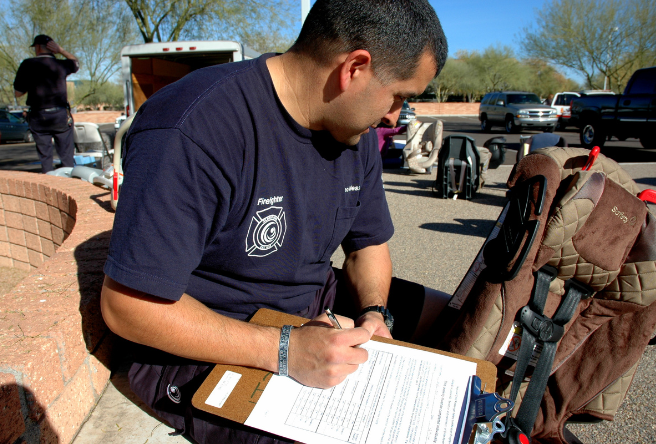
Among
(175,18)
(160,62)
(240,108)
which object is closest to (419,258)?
(240,108)

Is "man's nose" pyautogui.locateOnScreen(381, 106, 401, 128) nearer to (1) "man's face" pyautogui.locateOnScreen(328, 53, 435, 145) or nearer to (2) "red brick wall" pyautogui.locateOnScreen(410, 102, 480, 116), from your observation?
(1) "man's face" pyautogui.locateOnScreen(328, 53, 435, 145)

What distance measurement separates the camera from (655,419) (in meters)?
2.09

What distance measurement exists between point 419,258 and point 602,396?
8.93 feet

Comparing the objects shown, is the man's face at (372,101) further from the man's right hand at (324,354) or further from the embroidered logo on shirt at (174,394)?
the embroidered logo on shirt at (174,394)

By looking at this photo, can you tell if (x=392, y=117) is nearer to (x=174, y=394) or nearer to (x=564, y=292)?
(x=564, y=292)

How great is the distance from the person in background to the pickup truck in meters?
12.5

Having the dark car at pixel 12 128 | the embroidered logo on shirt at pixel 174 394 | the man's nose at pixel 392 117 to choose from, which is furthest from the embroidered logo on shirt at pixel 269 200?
the dark car at pixel 12 128

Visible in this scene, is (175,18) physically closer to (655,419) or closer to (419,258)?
(419,258)

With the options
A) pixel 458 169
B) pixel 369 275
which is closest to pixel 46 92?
pixel 458 169

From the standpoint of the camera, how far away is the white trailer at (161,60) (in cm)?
859

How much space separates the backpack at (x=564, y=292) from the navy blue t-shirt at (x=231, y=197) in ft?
1.86

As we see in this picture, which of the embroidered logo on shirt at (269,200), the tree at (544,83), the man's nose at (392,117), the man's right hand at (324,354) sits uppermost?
the tree at (544,83)

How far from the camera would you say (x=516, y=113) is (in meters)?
19.8

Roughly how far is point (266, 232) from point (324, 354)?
39cm
